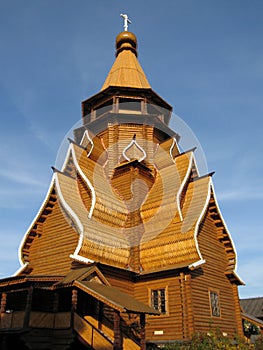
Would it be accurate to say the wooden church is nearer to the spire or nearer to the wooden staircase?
the wooden staircase

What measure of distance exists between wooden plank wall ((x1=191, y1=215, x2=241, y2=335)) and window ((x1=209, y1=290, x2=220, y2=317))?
0.19m

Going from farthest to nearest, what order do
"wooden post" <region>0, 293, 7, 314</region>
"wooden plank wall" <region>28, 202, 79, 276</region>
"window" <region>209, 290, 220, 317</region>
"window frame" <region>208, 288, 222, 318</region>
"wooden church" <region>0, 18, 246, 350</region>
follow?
"window" <region>209, 290, 220, 317</region> → "window frame" <region>208, 288, 222, 318</region> → "wooden plank wall" <region>28, 202, 79, 276</region> → "wooden post" <region>0, 293, 7, 314</region> → "wooden church" <region>0, 18, 246, 350</region>

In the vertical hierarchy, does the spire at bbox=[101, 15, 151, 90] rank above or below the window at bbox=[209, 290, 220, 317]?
above

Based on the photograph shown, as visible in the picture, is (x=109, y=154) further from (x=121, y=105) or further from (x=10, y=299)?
(x=10, y=299)

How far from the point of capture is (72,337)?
12375mm

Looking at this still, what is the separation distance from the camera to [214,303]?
55.7 ft

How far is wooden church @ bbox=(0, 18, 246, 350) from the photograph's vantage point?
12.9 m

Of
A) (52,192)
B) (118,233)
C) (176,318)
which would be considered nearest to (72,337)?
(176,318)

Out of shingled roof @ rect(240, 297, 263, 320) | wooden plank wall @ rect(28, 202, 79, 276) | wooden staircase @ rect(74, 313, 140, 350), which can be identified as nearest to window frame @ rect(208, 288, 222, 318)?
wooden staircase @ rect(74, 313, 140, 350)

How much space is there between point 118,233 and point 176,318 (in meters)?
4.67

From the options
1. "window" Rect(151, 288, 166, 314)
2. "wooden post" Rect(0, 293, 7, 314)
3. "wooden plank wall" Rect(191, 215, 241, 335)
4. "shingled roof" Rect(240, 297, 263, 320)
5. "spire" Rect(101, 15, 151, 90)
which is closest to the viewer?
"wooden post" Rect(0, 293, 7, 314)

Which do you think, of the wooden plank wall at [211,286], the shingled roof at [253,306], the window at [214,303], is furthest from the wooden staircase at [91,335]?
the shingled roof at [253,306]

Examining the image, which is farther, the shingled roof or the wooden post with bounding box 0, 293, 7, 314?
the shingled roof

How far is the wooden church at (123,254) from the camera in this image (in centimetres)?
1294
